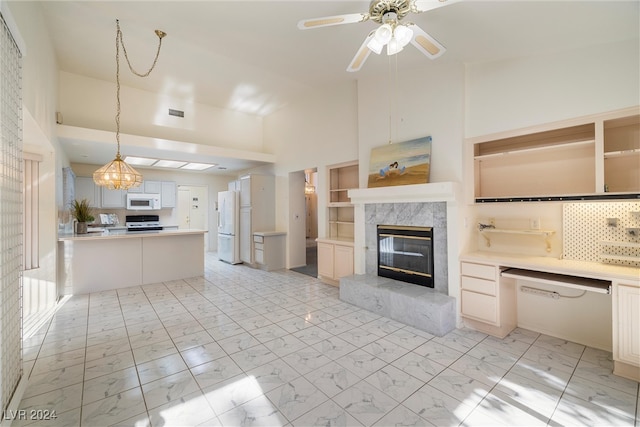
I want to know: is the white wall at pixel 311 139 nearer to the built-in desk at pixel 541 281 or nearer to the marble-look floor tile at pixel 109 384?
the built-in desk at pixel 541 281

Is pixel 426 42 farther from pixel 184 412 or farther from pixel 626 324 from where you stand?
pixel 184 412

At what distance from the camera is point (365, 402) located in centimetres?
195

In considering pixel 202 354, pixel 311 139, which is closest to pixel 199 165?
pixel 311 139

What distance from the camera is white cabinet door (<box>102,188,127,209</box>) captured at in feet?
21.9

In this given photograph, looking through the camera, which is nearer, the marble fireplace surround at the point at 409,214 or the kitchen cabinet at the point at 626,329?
the kitchen cabinet at the point at 626,329

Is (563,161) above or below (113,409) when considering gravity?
above

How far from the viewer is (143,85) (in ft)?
17.4

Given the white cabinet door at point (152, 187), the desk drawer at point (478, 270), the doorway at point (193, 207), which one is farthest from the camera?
the doorway at point (193, 207)

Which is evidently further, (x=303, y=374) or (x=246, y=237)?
(x=246, y=237)

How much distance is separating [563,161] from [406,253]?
2004 millimetres

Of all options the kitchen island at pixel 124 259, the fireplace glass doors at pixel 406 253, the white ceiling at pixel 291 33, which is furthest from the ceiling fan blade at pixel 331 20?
the kitchen island at pixel 124 259

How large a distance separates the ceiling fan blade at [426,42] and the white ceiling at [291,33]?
538 millimetres

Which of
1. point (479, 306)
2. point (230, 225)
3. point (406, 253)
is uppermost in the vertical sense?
point (230, 225)

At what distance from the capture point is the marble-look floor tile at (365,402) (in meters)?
1.82
